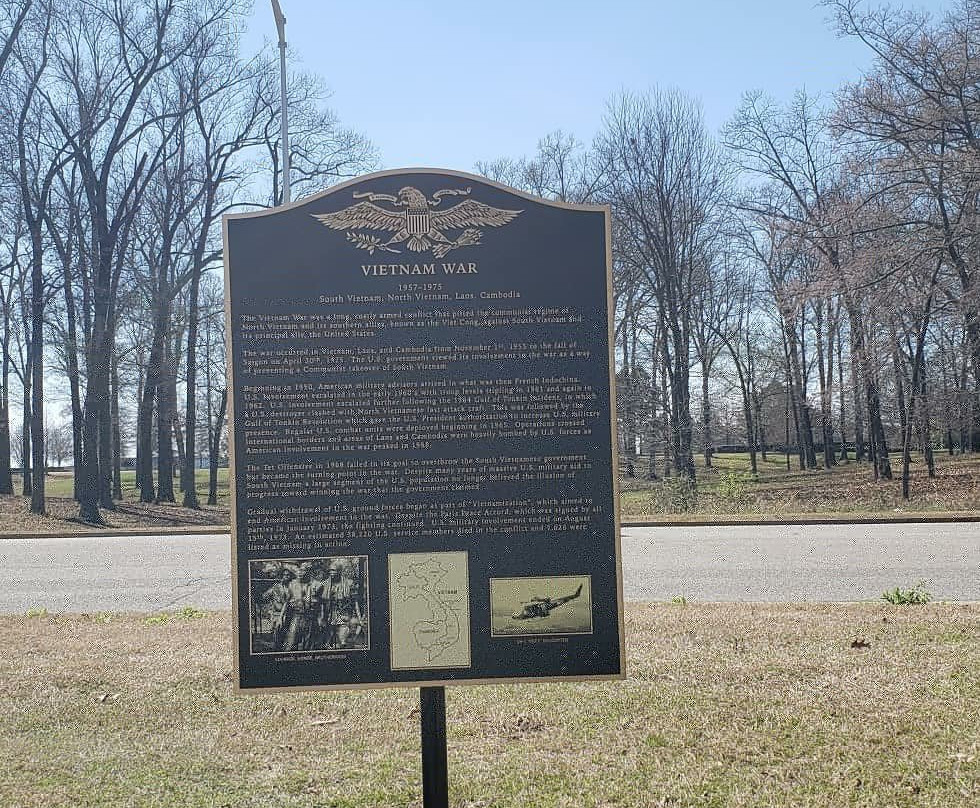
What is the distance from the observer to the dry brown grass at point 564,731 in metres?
4.19

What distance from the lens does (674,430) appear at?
28.7 metres

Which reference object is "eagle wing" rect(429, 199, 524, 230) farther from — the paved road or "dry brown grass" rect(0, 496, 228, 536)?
"dry brown grass" rect(0, 496, 228, 536)

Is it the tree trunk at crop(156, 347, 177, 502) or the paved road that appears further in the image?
the tree trunk at crop(156, 347, 177, 502)

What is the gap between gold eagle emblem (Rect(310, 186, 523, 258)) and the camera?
4090mm

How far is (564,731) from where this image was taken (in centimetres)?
495

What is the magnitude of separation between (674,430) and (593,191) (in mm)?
7617

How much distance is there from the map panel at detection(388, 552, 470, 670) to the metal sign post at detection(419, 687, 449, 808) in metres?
0.17

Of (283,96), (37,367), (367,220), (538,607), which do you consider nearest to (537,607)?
(538,607)

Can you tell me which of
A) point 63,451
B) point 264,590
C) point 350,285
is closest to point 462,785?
point 264,590

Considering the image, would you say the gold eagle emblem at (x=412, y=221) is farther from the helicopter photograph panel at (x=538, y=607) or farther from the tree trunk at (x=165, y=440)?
the tree trunk at (x=165, y=440)

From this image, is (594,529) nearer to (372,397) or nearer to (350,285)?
(372,397)

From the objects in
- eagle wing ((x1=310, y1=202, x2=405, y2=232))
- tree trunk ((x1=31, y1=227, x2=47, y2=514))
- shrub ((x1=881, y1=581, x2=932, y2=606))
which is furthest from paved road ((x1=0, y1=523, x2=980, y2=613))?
tree trunk ((x1=31, y1=227, x2=47, y2=514))

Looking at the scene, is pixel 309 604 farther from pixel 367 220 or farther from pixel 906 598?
pixel 906 598

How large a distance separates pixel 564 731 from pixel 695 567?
262 inches
